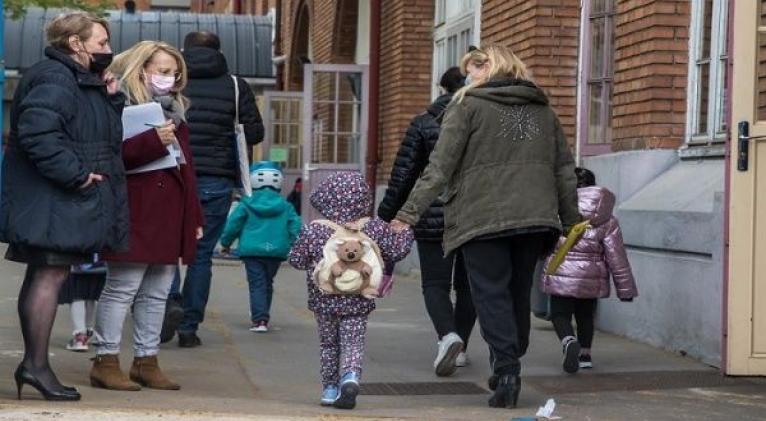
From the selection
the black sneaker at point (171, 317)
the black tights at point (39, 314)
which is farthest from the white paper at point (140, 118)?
the black sneaker at point (171, 317)

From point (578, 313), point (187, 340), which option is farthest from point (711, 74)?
point (187, 340)

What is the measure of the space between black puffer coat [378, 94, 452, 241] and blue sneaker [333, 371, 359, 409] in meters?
1.36

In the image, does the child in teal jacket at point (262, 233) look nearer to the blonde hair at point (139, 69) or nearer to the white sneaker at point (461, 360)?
the white sneaker at point (461, 360)

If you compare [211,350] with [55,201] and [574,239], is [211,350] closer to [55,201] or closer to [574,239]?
[574,239]

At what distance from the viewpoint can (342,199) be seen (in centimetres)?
717

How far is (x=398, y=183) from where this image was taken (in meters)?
8.45

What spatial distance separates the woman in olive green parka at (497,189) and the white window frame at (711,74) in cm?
293

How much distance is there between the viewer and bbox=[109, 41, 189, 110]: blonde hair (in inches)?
314

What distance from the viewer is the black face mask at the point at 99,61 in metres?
7.07

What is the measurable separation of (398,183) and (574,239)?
0.96 m

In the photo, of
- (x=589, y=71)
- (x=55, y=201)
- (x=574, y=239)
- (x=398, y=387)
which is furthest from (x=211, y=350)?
(x=589, y=71)

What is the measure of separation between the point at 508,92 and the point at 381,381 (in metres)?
1.89

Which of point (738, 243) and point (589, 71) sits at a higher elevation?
point (589, 71)

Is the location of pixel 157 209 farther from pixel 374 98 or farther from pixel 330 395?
pixel 374 98
